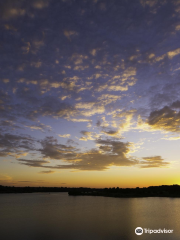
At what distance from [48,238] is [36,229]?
926 cm

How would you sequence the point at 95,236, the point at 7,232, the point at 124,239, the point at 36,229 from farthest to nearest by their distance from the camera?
the point at 36,229
the point at 7,232
the point at 95,236
the point at 124,239

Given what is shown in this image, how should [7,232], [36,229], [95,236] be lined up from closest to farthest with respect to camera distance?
[95,236] < [7,232] < [36,229]

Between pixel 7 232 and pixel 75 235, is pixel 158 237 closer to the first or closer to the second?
pixel 75 235

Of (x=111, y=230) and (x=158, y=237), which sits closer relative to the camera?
(x=158, y=237)

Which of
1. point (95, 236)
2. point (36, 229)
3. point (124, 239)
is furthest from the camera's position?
point (36, 229)

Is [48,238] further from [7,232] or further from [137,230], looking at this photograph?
[137,230]

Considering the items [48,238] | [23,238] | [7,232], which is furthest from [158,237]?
[7,232]

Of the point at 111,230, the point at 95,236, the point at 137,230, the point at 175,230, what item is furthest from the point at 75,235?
the point at 175,230

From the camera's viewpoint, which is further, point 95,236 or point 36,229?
point 36,229

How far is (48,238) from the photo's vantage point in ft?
118

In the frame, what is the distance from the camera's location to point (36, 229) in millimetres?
43719

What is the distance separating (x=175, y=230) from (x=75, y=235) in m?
22.3

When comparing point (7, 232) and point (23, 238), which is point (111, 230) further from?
point (7, 232)

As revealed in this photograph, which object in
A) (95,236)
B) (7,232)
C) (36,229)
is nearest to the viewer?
(95,236)
